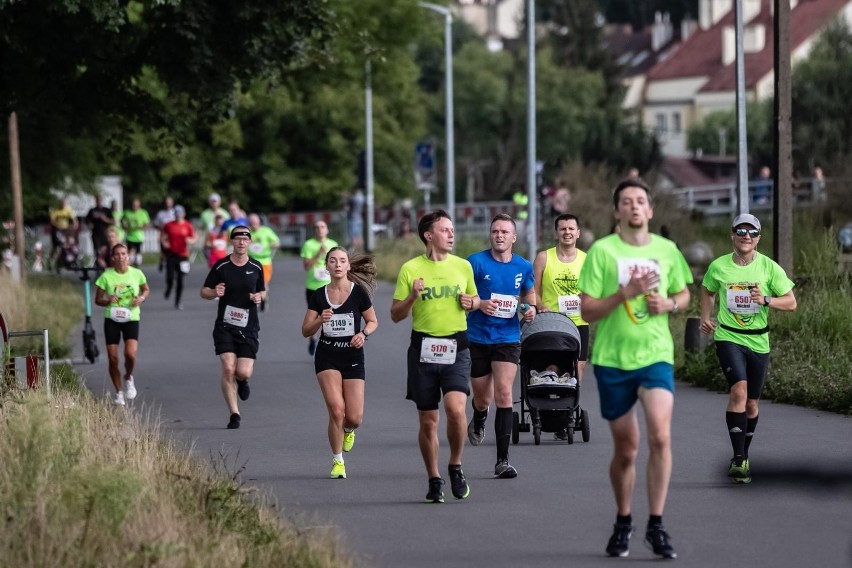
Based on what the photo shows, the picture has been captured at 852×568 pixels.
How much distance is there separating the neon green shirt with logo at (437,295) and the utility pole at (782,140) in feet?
28.0

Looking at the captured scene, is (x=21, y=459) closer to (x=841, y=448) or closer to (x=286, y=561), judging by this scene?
(x=286, y=561)

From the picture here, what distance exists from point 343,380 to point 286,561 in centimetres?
399

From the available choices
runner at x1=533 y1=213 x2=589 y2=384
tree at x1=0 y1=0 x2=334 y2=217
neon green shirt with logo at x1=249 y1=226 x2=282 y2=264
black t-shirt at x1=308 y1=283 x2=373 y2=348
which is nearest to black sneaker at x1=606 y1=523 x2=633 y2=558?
black t-shirt at x1=308 y1=283 x2=373 y2=348

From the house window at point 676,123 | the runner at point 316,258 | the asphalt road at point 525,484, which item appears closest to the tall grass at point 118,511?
the asphalt road at point 525,484

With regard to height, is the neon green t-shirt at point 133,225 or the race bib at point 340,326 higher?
the neon green t-shirt at point 133,225

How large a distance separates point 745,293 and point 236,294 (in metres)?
5.22

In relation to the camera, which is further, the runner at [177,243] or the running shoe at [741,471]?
the runner at [177,243]

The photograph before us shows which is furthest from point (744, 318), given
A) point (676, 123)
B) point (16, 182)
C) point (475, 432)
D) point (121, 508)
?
point (676, 123)

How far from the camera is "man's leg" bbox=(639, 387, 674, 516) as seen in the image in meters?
8.96

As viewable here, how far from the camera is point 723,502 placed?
35.9 feet

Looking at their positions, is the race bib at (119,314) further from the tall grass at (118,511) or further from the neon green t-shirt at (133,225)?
the neon green t-shirt at (133,225)

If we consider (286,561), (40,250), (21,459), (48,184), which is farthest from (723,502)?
(40,250)

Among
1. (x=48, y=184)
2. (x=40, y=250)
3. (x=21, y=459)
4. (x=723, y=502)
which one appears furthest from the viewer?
(x=40, y=250)

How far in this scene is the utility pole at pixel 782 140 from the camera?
18828 millimetres
